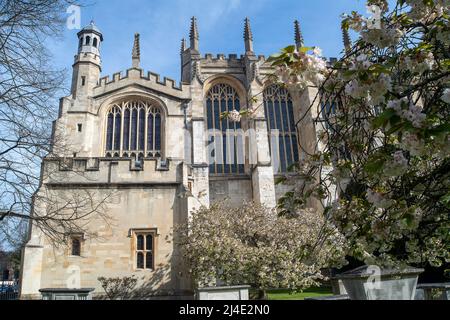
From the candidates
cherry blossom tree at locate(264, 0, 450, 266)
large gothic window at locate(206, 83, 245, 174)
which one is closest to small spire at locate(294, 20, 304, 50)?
large gothic window at locate(206, 83, 245, 174)

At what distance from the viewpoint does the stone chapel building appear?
11336 mm

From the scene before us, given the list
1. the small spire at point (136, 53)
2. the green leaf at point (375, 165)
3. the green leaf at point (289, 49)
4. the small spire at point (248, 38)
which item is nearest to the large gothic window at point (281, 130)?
the small spire at point (248, 38)

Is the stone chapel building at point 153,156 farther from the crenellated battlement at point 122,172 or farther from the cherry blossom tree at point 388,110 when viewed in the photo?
the cherry blossom tree at point 388,110

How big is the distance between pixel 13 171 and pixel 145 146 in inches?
657

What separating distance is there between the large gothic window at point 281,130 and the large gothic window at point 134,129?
8008mm

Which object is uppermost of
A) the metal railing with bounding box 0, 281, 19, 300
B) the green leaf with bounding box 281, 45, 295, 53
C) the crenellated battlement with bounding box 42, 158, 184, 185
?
the crenellated battlement with bounding box 42, 158, 184, 185

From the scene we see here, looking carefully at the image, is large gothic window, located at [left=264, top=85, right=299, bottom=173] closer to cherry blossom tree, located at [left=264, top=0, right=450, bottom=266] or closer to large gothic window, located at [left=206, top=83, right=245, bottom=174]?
large gothic window, located at [left=206, top=83, right=245, bottom=174]

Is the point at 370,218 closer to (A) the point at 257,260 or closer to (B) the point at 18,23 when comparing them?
(B) the point at 18,23

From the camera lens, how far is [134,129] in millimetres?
23141

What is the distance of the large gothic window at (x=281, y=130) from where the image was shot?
2534cm

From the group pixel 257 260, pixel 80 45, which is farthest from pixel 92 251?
pixel 80 45

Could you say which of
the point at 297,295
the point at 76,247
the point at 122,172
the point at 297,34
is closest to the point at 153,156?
the point at 122,172

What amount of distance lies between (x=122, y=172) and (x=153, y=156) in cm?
1030

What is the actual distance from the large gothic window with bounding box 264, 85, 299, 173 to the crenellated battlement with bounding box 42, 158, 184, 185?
1340cm
